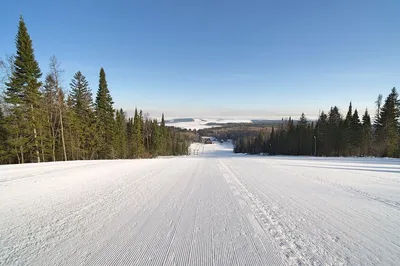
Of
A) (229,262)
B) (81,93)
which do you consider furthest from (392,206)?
(81,93)

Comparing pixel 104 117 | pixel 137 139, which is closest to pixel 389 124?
pixel 137 139

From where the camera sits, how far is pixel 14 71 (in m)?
18.6

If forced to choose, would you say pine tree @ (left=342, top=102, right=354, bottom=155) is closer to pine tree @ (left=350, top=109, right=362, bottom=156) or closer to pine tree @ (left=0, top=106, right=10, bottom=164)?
pine tree @ (left=350, top=109, right=362, bottom=156)

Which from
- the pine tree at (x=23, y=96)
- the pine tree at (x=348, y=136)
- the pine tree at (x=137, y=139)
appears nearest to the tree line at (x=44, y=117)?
the pine tree at (x=23, y=96)

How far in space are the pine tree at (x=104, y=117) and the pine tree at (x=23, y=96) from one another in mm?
10481

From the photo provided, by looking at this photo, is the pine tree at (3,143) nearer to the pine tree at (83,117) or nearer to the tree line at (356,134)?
the pine tree at (83,117)

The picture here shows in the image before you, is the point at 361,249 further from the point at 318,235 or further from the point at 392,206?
the point at 392,206

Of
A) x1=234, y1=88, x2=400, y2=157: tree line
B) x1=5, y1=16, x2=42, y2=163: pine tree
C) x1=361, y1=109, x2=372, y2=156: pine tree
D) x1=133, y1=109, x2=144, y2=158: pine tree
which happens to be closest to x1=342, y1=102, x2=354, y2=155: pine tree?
x1=234, y1=88, x2=400, y2=157: tree line

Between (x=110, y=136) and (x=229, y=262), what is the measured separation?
3381 centimetres

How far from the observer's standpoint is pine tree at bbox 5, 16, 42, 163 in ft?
60.3

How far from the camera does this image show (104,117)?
31594 millimetres

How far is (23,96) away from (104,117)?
42.0 ft

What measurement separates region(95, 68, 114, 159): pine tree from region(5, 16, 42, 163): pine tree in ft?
34.4

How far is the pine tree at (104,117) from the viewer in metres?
30.5
